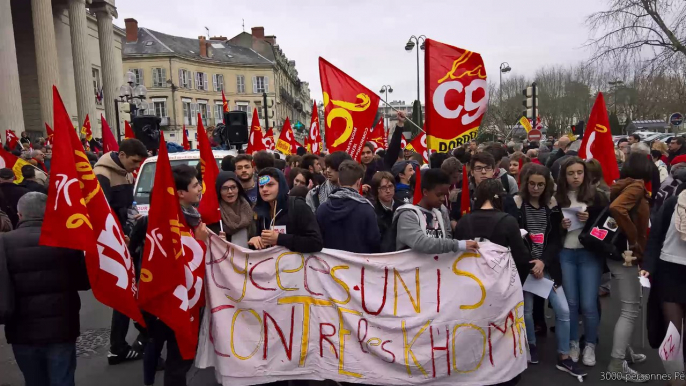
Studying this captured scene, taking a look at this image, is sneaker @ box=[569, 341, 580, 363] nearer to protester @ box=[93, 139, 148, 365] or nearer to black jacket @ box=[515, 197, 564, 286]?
black jacket @ box=[515, 197, 564, 286]

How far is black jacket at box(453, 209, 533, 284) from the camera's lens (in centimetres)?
401

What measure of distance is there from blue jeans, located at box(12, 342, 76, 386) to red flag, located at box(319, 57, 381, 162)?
3.99 m

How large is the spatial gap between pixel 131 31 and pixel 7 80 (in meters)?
41.8

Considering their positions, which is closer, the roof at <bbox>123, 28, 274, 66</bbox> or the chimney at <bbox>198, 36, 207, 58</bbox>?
the roof at <bbox>123, 28, 274, 66</bbox>

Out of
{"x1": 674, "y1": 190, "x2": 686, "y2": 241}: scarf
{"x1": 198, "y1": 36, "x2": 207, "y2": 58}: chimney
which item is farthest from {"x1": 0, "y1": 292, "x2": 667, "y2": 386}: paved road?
{"x1": 198, "y1": 36, "x2": 207, "y2": 58}: chimney

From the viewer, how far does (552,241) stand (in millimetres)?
4484

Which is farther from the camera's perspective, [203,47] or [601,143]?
[203,47]

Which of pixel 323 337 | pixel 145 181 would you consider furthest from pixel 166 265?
pixel 145 181

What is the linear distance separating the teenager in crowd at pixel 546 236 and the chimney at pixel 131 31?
207 ft

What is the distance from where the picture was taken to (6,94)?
21328 millimetres

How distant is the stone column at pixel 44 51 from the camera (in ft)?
81.6

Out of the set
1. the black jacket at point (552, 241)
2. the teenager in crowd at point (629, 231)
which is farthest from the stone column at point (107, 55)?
the teenager in crowd at point (629, 231)

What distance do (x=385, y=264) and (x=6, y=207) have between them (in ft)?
19.5

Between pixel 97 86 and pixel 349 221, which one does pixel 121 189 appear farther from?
pixel 97 86
